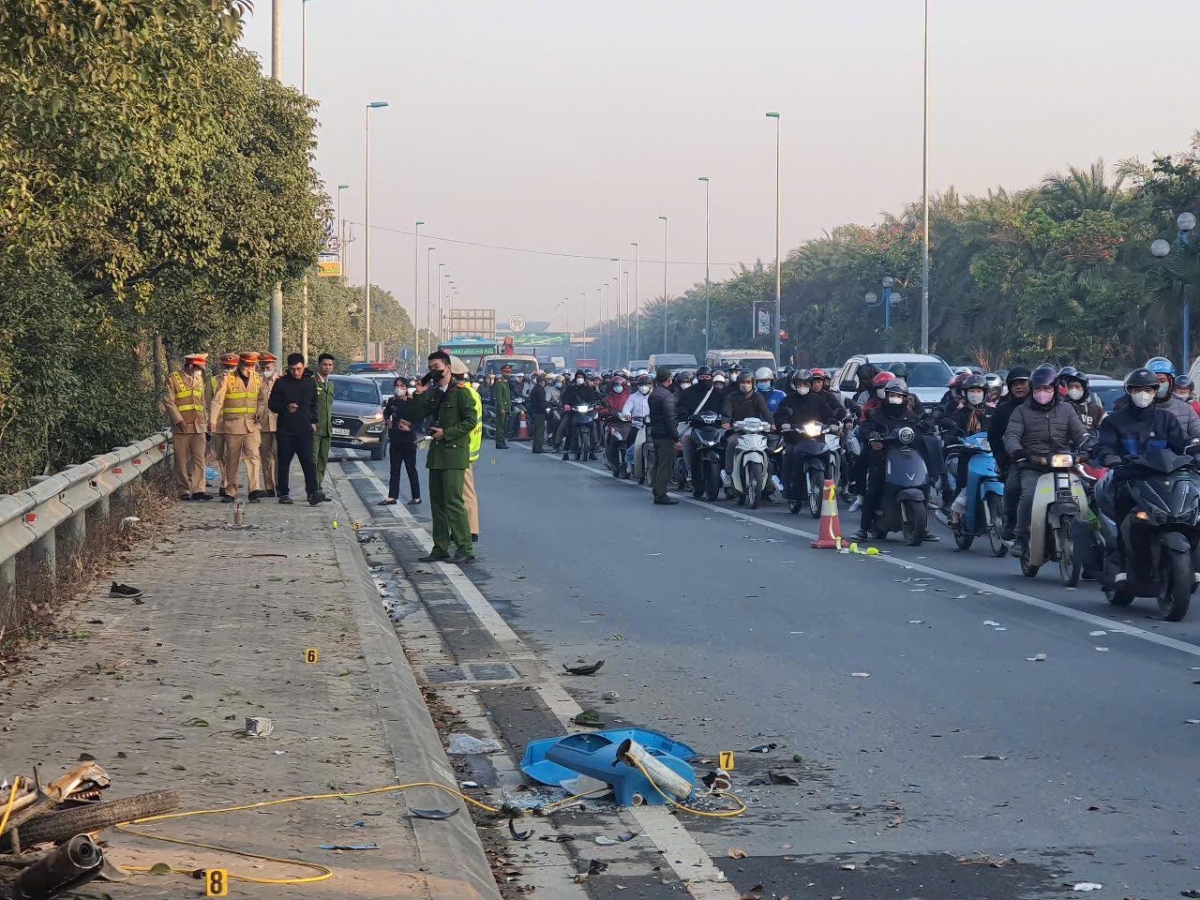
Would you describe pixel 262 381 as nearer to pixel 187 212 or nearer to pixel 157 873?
pixel 187 212

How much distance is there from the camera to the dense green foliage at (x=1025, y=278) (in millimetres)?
43906

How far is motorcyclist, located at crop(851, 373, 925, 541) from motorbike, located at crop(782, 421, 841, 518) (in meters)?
2.57

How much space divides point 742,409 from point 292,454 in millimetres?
5998

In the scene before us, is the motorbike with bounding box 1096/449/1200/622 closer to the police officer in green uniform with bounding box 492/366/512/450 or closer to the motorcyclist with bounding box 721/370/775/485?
the motorcyclist with bounding box 721/370/775/485

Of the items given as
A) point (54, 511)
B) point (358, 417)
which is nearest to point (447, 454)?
point (54, 511)

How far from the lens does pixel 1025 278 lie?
2302 inches

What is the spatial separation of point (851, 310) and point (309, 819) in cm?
8366

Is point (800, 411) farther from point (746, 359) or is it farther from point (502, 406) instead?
point (746, 359)

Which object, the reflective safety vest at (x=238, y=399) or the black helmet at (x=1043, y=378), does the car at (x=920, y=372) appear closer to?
the reflective safety vest at (x=238, y=399)

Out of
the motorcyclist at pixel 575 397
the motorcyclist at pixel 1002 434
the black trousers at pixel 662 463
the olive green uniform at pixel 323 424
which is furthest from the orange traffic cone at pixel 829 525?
the motorcyclist at pixel 575 397

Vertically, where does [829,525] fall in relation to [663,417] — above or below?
below

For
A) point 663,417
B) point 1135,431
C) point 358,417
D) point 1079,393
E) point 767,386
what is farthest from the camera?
point 358,417

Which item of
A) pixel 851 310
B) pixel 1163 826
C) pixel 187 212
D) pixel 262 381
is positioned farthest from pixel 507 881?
pixel 851 310

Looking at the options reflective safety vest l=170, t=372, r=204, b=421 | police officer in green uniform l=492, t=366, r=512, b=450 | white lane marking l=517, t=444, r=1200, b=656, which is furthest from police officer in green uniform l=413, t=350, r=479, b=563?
police officer in green uniform l=492, t=366, r=512, b=450
